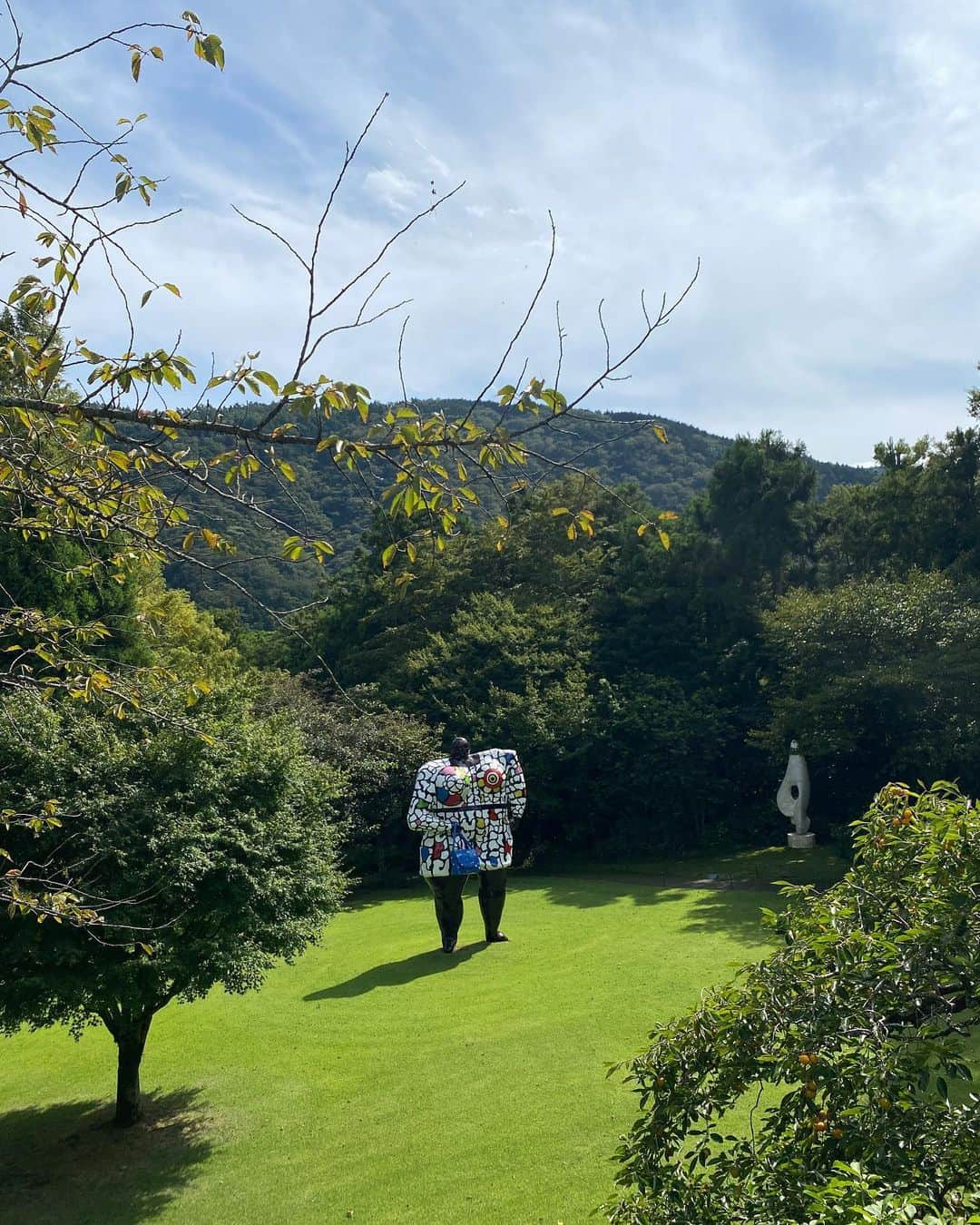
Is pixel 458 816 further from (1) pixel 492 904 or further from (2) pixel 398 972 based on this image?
(2) pixel 398 972

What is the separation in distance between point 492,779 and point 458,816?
632 millimetres

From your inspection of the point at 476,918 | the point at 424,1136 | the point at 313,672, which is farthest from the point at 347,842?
the point at 424,1136

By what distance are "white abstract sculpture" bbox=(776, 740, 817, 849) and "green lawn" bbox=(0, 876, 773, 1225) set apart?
640 cm

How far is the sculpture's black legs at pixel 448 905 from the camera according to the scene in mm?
11984

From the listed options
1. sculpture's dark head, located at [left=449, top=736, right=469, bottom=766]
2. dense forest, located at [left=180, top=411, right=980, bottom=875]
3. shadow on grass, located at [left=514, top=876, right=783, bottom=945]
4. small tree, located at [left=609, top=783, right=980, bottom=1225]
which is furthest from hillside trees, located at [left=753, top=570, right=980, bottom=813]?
small tree, located at [left=609, top=783, right=980, bottom=1225]

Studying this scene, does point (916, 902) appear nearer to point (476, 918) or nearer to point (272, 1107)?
point (272, 1107)

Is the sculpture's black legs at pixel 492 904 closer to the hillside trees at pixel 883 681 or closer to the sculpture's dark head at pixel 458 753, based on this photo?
the sculpture's dark head at pixel 458 753

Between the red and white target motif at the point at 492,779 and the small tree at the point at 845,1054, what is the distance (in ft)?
28.4

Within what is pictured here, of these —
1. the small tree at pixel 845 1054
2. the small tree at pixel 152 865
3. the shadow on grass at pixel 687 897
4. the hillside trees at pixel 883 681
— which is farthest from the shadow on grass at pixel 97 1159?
the hillside trees at pixel 883 681

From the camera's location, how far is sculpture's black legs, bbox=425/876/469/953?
39.3ft

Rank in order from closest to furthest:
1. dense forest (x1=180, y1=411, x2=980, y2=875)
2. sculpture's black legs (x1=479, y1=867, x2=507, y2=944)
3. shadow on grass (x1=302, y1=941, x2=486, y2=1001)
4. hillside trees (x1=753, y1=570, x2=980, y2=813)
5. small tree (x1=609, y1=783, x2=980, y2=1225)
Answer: small tree (x1=609, y1=783, x2=980, y2=1225) → shadow on grass (x1=302, y1=941, x2=486, y2=1001) → sculpture's black legs (x1=479, y1=867, x2=507, y2=944) → hillside trees (x1=753, y1=570, x2=980, y2=813) → dense forest (x1=180, y1=411, x2=980, y2=875)

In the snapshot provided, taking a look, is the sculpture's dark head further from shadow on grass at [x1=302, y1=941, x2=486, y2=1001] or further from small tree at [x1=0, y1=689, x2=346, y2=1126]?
small tree at [x1=0, y1=689, x2=346, y2=1126]

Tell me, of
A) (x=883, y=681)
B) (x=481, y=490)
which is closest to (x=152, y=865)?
(x=481, y=490)

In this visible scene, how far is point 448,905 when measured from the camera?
1201cm
